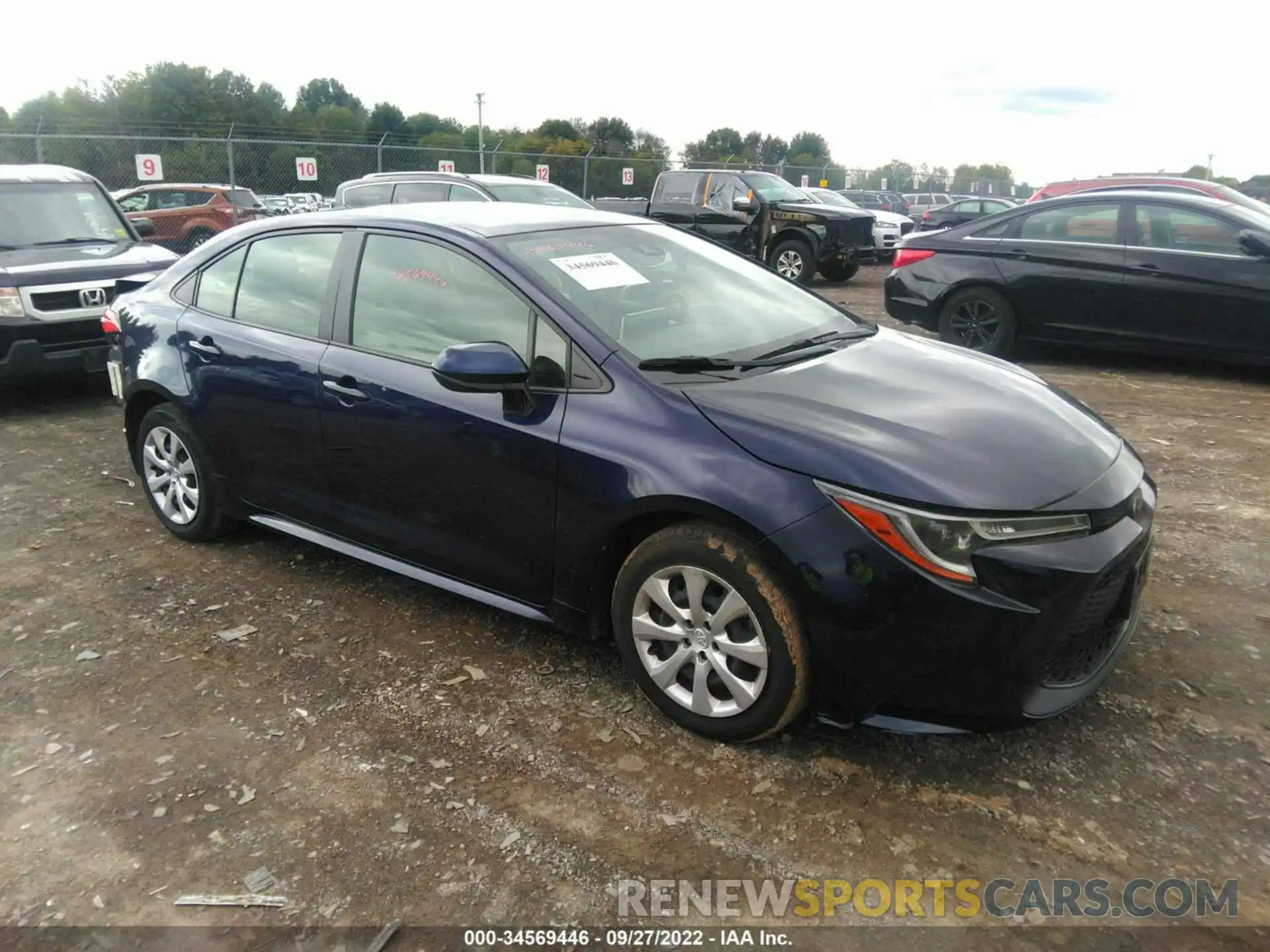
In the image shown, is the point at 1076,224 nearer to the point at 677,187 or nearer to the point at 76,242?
the point at 76,242

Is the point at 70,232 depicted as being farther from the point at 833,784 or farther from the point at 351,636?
the point at 833,784

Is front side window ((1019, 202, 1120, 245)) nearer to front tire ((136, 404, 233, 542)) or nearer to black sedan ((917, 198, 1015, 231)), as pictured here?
front tire ((136, 404, 233, 542))

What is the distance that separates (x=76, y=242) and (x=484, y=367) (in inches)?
258

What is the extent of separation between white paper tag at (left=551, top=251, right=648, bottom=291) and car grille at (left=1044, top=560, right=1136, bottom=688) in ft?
6.20

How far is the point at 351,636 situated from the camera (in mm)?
3762

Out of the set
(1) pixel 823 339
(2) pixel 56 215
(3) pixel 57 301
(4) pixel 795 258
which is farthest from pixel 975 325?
(2) pixel 56 215

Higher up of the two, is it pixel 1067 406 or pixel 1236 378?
pixel 1067 406

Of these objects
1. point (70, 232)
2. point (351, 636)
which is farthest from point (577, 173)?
point (351, 636)

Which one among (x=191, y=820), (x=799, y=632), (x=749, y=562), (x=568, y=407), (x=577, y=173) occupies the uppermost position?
(x=577, y=173)

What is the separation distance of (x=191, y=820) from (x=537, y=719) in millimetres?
1066

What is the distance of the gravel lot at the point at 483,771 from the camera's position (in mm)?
2490

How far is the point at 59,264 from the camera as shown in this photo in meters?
7.25

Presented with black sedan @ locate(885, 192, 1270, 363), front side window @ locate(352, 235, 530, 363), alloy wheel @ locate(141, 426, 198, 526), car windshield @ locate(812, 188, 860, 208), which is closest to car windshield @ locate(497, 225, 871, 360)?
front side window @ locate(352, 235, 530, 363)

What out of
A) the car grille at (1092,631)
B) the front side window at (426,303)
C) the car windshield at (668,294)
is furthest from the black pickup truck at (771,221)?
the car grille at (1092,631)
